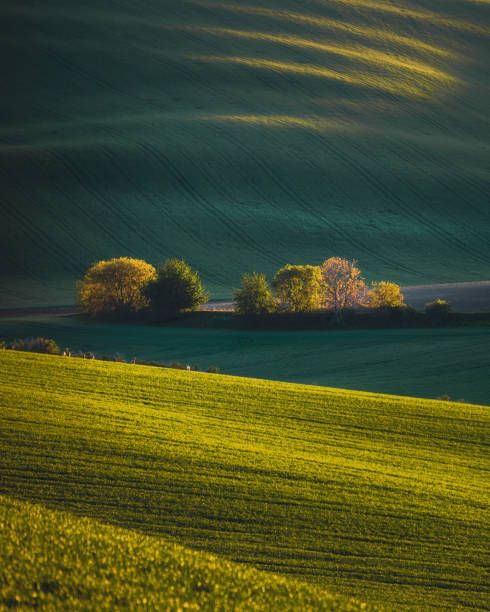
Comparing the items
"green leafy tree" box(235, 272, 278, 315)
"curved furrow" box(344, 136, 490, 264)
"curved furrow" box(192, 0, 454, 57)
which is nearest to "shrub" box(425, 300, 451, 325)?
"green leafy tree" box(235, 272, 278, 315)

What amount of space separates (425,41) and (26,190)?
343ft

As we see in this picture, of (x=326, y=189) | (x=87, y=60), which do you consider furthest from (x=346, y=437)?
(x=87, y=60)

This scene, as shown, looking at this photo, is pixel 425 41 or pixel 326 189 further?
pixel 425 41

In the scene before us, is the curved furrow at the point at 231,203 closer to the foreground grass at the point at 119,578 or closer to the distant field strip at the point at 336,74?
the distant field strip at the point at 336,74

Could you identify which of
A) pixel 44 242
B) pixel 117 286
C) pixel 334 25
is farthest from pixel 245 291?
pixel 334 25

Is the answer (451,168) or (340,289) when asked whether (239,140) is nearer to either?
(451,168)

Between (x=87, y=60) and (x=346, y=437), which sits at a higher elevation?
(x=87, y=60)

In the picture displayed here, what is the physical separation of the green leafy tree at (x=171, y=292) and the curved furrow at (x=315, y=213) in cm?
3128

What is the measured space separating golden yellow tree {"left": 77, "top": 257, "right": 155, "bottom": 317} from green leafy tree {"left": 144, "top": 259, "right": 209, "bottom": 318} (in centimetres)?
140

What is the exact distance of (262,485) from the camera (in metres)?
11.1

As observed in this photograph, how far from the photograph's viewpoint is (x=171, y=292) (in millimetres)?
A: 49031

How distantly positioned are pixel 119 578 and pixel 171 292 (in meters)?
44.4

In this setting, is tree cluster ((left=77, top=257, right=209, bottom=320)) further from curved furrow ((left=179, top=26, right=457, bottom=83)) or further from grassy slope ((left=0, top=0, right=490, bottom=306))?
curved furrow ((left=179, top=26, right=457, bottom=83))

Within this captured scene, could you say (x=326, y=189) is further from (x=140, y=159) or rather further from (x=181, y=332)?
(x=181, y=332)
